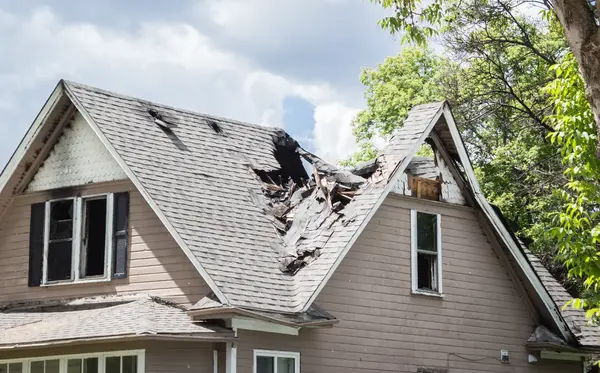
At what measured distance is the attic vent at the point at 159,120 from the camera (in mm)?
21344

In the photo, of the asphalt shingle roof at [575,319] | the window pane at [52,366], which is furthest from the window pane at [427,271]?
the window pane at [52,366]

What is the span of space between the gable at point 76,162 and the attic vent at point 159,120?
1436 millimetres

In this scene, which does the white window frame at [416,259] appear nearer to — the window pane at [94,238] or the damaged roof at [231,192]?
the damaged roof at [231,192]

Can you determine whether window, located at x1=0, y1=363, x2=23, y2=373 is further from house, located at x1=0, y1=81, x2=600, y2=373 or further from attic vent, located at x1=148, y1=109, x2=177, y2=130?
attic vent, located at x1=148, y1=109, x2=177, y2=130

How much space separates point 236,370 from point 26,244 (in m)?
5.60

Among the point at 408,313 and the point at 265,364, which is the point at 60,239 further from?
the point at 408,313

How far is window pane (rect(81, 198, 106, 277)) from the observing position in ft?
66.6

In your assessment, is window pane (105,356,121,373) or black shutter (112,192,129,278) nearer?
window pane (105,356,121,373)

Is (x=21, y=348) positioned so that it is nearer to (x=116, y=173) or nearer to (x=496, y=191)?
(x=116, y=173)

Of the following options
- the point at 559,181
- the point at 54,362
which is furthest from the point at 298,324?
the point at 559,181

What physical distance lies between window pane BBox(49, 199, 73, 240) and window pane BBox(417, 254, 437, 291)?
21.3 feet

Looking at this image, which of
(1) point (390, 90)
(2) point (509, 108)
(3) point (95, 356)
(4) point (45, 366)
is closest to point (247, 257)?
(3) point (95, 356)

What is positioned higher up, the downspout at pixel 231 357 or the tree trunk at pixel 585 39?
the tree trunk at pixel 585 39

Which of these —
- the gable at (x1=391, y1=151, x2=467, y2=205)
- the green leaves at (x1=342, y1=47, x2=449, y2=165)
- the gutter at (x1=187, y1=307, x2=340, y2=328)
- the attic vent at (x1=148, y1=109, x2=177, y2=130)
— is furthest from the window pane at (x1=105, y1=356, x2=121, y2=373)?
the green leaves at (x1=342, y1=47, x2=449, y2=165)
